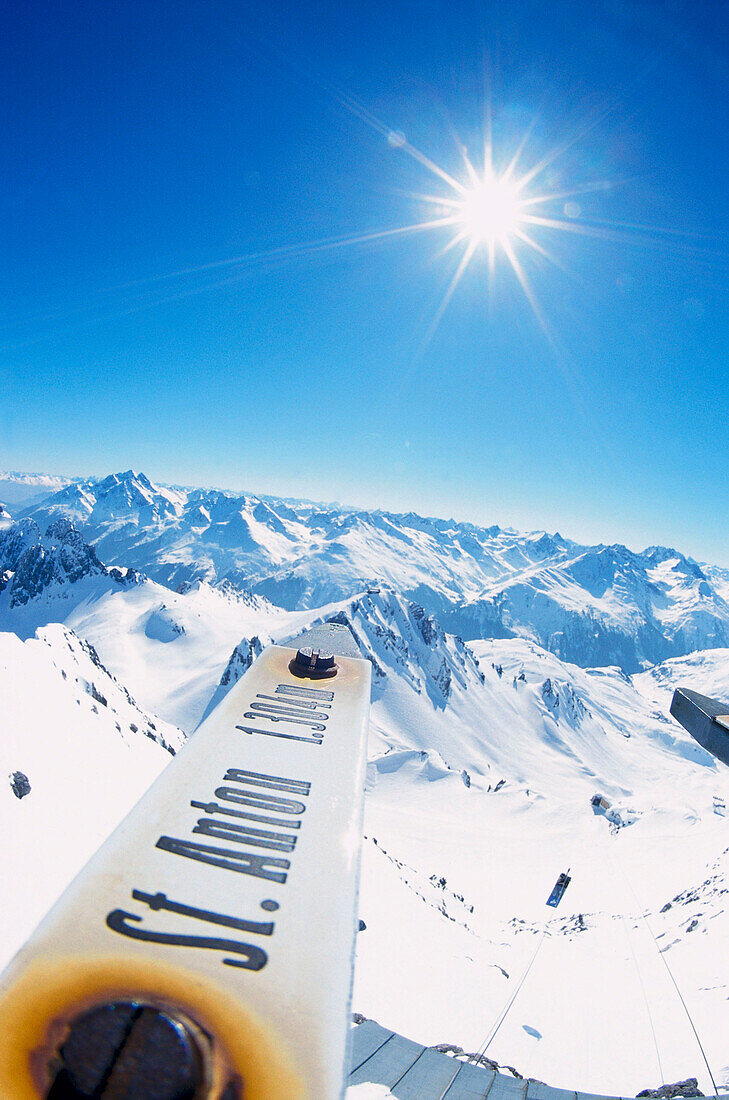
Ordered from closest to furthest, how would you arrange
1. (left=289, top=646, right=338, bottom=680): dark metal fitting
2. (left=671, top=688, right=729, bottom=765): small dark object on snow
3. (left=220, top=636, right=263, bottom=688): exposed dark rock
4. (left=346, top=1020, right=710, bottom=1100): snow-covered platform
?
(left=289, top=646, right=338, bottom=680): dark metal fitting, (left=671, top=688, right=729, bottom=765): small dark object on snow, (left=346, top=1020, right=710, bottom=1100): snow-covered platform, (left=220, top=636, right=263, bottom=688): exposed dark rock

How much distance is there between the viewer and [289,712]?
5262 mm

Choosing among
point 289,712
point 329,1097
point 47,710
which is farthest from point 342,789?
point 47,710

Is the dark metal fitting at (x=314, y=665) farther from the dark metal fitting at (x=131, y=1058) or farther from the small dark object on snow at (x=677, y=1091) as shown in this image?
the small dark object on snow at (x=677, y=1091)

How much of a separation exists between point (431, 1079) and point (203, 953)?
9.71 meters

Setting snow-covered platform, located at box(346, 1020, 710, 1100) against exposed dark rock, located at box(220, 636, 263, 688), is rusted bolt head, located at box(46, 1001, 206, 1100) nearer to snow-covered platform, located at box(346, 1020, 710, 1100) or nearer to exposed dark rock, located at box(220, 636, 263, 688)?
snow-covered platform, located at box(346, 1020, 710, 1100)

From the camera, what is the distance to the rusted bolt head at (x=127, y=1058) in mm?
1669

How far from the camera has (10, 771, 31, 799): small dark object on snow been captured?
19.0m

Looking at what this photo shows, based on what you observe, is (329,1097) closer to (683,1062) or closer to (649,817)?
(683,1062)

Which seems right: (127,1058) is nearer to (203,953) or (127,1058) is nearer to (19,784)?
(203,953)

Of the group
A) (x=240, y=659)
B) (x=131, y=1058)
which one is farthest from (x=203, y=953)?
(x=240, y=659)

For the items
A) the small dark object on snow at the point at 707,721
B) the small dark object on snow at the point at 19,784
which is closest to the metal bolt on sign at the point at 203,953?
the small dark object on snow at the point at 707,721

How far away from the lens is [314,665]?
6.50m

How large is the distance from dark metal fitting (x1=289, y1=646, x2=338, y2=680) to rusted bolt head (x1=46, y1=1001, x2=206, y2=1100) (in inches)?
171

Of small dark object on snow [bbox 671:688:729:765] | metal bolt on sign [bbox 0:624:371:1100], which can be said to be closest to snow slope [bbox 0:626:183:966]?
metal bolt on sign [bbox 0:624:371:1100]
